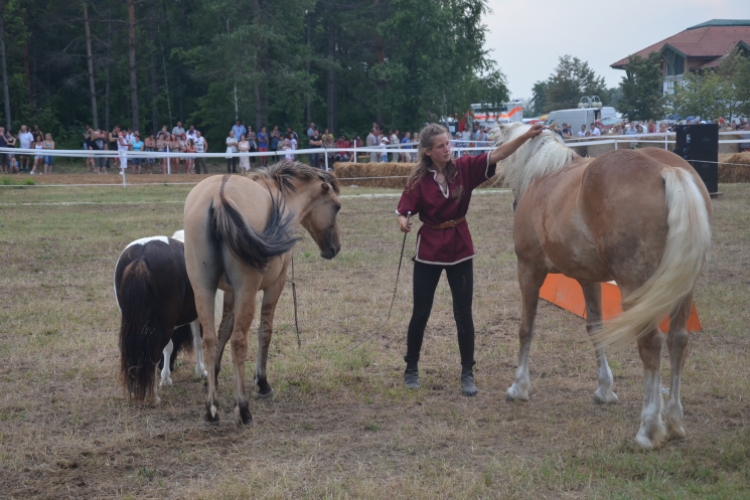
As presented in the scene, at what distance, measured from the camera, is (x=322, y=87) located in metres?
41.4

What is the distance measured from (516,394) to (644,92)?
48.6m

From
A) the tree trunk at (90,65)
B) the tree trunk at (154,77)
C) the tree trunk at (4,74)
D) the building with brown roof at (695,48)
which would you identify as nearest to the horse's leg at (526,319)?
the tree trunk at (4,74)

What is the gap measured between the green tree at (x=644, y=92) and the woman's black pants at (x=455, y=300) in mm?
47385

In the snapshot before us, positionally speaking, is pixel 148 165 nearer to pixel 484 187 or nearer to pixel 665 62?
pixel 484 187

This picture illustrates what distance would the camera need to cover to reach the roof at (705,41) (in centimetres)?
6219

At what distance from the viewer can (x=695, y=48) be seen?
207 feet

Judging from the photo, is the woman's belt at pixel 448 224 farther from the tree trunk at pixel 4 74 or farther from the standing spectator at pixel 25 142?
the tree trunk at pixel 4 74

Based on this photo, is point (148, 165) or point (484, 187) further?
point (148, 165)

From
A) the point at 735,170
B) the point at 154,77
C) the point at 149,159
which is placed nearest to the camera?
the point at 735,170

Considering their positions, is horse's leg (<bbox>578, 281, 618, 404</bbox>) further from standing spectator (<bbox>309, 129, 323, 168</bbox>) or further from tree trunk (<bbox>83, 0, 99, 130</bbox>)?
tree trunk (<bbox>83, 0, 99, 130</bbox>)

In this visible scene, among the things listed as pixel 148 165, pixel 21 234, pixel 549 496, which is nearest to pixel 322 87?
pixel 148 165

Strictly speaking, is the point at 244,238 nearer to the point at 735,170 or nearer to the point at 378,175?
the point at 378,175

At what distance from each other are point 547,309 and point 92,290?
5231 millimetres

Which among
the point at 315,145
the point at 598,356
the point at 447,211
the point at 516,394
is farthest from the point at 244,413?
the point at 315,145
